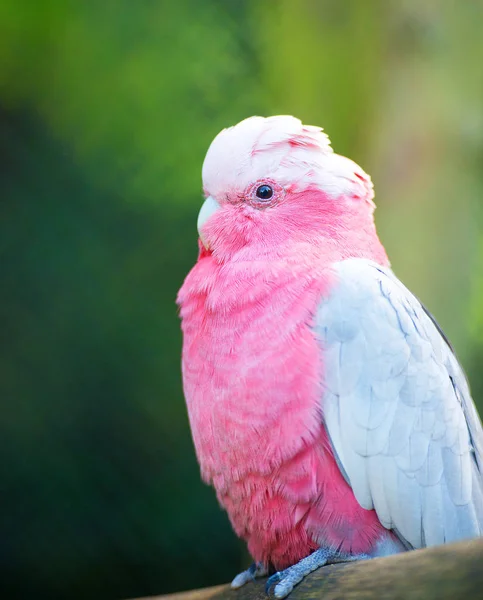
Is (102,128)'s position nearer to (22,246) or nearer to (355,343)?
(22,246)

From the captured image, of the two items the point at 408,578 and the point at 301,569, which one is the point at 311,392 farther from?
the point at 408,578

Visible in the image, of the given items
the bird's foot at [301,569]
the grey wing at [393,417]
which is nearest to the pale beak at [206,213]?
the grey wing at [393,417]

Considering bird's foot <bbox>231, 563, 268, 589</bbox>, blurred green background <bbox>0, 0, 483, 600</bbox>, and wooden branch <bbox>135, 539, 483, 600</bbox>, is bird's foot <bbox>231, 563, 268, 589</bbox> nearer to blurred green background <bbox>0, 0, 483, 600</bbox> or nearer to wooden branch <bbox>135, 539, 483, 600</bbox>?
wooden branch <bbox>135, 539, 483, 600</bbox>

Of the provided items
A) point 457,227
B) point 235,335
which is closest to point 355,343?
point 235,335

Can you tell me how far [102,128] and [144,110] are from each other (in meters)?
0.23

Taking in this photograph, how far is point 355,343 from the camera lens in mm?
1859

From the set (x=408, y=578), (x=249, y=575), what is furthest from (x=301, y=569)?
(x=408, y=578)

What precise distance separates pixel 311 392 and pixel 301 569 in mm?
434

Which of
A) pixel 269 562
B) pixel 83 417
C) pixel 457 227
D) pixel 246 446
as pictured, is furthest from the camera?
pixel 83 417

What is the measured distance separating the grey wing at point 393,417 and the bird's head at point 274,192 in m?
0.17

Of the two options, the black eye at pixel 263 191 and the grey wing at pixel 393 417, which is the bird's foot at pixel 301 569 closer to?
the grey wing at pixel 393 417

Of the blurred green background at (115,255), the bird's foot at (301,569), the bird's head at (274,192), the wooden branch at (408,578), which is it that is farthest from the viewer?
the blurred green background at (115,255)

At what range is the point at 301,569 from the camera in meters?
1.79

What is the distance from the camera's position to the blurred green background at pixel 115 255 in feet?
11.4
